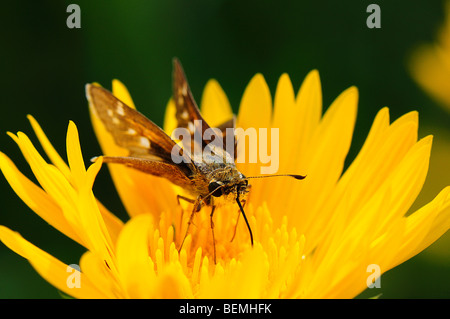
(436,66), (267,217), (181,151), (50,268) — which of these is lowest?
(50,268)

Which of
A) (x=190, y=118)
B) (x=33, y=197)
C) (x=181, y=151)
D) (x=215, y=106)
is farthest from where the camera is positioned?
(x=215, y=106)

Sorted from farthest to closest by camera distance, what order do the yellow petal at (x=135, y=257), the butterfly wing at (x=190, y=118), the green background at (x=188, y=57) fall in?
the green background at (x=188, y=57) → the butterfly wing at (x=190, y=118) → the yellow petal at (x=135, y=257)

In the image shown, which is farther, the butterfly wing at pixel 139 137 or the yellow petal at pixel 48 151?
the butterfly wing at pixel 139 137

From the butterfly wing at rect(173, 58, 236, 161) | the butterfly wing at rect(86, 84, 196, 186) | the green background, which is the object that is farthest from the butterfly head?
the green background

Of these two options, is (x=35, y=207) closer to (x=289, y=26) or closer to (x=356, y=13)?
(x=289, y=26)

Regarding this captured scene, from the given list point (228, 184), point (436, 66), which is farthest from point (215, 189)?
point (436, 66)

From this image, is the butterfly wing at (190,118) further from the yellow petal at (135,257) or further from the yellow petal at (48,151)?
the yellow petal at (135,257)

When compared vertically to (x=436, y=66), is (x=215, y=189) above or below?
below

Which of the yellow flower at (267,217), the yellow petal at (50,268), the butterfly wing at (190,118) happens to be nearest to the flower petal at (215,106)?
the yellow flower at (267,217)

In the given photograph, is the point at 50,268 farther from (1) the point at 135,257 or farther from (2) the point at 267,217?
(2) the point at 267,217
